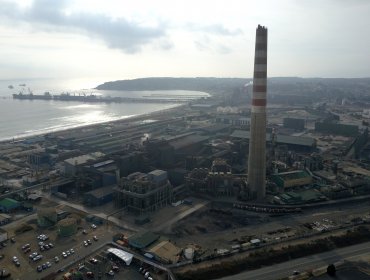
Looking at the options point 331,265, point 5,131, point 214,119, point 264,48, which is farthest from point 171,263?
point 5,131

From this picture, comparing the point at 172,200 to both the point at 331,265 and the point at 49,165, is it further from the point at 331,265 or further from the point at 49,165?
the point at 49,165

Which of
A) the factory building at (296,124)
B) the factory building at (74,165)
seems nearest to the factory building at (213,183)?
the factory building at (74,165)

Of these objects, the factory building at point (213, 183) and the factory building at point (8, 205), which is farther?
the factory building at point (213, 183)

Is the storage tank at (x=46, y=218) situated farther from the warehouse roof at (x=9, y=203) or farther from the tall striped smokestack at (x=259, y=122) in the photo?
the tall striped smokestack at (x=259, y=122)

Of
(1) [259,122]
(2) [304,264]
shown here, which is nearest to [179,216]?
(1) [259,122]

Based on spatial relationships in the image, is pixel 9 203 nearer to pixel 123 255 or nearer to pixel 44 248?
pixel 44 248

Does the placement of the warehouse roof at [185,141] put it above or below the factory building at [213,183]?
above

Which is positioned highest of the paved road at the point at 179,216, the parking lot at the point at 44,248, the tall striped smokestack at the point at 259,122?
the tall striped smokestack at the point at 259,122
